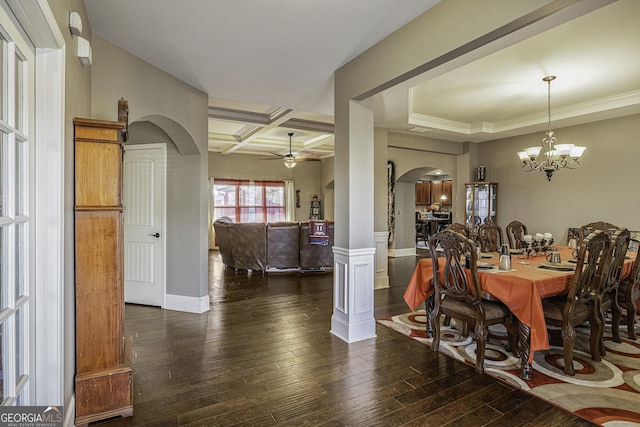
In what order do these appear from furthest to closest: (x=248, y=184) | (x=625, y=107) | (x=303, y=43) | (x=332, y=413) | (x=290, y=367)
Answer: (x=248, y=184), (x=625, y=107), (x=303, y=43), (x=290, y=367), (x=332, y=413)

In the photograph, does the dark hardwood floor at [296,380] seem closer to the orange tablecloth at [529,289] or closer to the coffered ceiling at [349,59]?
the orange tablecloth at [529,289]

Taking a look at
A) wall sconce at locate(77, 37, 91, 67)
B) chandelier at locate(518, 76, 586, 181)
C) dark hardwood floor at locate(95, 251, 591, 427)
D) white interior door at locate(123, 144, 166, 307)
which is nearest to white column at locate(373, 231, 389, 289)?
dark hardwood floor at locate(95, 251, 591, 427)

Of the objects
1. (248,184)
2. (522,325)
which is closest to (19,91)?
(522,325)

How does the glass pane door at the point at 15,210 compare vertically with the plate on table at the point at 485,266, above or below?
above

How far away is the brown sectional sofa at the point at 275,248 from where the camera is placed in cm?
660

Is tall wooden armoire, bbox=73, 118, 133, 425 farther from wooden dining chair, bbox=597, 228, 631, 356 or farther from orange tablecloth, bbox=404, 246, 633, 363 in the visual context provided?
wooden dining chair, bbox=597, 228, 631, 356

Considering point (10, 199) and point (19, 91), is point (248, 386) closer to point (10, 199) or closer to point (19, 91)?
point (10, 199)

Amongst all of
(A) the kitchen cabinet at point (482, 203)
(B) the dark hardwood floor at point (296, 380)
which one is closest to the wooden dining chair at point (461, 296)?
(B) the dark hardwood floor at point (296, 380)

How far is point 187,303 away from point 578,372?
13.1ft

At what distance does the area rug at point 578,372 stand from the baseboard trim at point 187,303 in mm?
2318

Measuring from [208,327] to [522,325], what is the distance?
2984 mm

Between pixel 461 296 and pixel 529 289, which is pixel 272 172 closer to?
pixel 461 296

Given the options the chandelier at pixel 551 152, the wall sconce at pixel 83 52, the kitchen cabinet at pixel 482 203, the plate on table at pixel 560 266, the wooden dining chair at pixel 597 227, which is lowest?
the plate on table at pixel 560 266

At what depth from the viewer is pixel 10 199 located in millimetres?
1357
